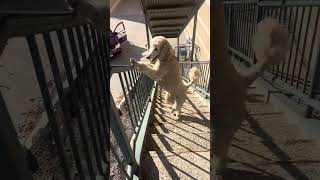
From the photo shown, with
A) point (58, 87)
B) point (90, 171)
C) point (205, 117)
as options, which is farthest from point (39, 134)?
point (205, 117)

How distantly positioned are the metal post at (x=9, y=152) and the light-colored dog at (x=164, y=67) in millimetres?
2958

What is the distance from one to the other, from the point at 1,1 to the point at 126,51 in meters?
11.4

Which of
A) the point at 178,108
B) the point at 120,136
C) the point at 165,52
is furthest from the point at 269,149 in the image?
the point at 178,108

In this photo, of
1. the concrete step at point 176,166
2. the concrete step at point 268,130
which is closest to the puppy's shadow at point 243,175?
the concrete step at point 268,130

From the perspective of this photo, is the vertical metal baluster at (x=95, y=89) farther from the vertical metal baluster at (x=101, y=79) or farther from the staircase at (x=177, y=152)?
the staircase at (x=177, y=152)

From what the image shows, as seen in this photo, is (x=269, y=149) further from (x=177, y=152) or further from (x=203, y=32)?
(x=203, y=32)

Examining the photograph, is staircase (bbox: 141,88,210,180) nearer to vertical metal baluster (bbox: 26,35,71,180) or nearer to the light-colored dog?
the light-colored dog

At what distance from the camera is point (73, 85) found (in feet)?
3.45

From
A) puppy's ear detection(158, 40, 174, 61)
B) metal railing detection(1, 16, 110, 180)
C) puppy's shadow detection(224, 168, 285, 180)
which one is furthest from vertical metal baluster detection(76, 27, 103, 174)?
puppy's ear detection(158, 40, 174, 61)

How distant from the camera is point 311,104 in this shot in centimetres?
60

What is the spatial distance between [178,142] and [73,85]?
213cm

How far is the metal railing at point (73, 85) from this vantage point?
2.54ft

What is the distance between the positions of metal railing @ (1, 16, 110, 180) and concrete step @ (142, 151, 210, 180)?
0.84 m

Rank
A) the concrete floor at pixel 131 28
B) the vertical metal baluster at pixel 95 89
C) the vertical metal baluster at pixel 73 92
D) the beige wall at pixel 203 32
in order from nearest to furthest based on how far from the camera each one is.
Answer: the vertical metal baluster at pixel 73 92, the vertical metal baluster at pixel 95 89, the beige wall at pixel 203 32, the concrete floor at pixel 131 28
